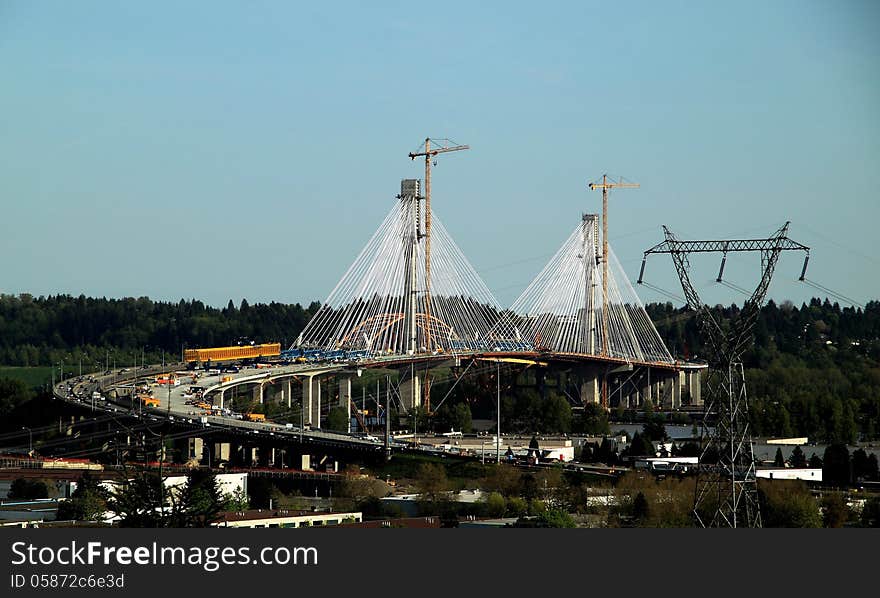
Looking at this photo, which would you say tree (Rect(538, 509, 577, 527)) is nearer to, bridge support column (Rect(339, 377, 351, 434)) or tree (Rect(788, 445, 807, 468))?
tree (Rect(788, 445, 807, 468))

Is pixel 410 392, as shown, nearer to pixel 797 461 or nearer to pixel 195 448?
pixel 195 448

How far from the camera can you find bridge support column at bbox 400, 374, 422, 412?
303 ft

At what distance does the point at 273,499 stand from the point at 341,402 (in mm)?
42566

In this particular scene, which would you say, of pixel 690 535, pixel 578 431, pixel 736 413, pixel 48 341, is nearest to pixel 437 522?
pixel 736 413

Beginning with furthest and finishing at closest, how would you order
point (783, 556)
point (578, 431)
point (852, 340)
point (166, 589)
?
point (852, 340)
point (578, 431)
point (783, 556)
point (166, 589)

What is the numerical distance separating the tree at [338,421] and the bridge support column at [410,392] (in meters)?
8.79

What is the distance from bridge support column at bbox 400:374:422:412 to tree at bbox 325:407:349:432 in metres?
8.79

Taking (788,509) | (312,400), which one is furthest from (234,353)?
(788,509)

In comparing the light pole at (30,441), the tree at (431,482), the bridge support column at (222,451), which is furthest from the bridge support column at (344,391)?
the tree at (431,482)

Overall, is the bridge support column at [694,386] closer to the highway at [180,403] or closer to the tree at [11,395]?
the highway at [180,403]

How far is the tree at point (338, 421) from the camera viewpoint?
81375 millimetres

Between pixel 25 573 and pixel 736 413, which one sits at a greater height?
pixel 736 413

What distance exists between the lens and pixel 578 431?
86.4 m

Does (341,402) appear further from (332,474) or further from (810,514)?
(810,514)
